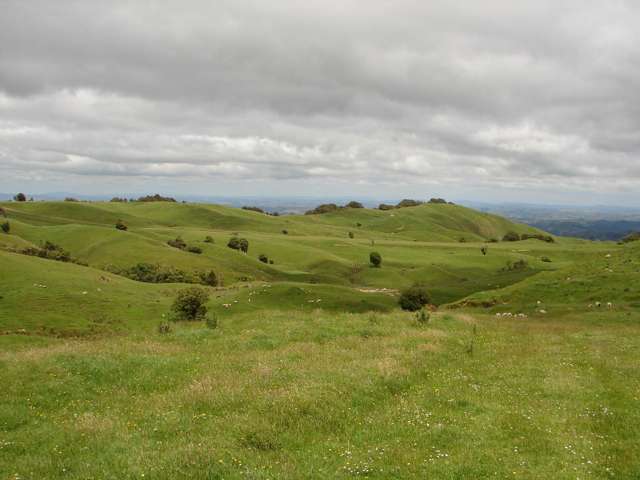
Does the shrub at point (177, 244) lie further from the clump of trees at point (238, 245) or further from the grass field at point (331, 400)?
the grass field at point (331, 400)

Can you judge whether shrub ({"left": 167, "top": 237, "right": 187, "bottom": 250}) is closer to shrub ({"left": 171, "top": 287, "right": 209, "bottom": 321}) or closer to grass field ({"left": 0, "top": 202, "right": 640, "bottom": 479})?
grass field ({"left": 0, "top": 202, "right": 640, "bottom": 479})

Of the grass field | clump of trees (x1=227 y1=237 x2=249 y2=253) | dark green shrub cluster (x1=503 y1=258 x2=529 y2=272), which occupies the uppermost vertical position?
the grass field

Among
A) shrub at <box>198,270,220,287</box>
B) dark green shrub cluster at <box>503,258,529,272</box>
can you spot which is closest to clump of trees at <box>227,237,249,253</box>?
shrub at <box>198,270,220,287</box>

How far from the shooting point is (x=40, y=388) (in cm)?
1720

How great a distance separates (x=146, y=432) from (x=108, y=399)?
13.3 ft

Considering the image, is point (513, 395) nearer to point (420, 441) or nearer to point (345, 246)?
point (420, 441)

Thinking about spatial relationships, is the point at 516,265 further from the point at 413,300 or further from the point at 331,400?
the point at 331,400

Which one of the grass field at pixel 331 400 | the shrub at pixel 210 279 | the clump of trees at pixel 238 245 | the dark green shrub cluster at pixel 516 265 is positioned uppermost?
the grass field at pixel 331 400

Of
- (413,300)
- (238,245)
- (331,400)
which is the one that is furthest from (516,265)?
(331,400)

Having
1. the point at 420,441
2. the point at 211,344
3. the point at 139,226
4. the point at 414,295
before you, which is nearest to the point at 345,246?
the point at 139,226

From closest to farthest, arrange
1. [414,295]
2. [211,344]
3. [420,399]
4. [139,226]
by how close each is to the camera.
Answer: [420,399] < [211,344] < [414,295] < [139,226]

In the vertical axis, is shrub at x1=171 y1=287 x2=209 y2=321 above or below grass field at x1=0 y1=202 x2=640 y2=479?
below

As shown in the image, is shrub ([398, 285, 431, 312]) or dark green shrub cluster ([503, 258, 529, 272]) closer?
shrub ([398, 285, 431, 312])

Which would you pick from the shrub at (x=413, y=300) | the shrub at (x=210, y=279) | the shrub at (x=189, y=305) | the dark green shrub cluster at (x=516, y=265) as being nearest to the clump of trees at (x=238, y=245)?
the shrub at (x=210, y=279)
